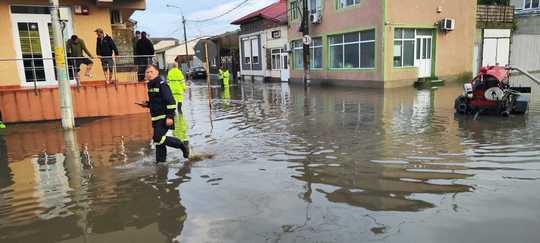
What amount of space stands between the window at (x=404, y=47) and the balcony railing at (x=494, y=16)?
6349mm

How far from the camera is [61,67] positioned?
32.7 ft

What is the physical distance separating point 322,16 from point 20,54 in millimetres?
17967

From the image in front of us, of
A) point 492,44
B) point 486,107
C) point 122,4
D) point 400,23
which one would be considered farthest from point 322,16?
point 486,107

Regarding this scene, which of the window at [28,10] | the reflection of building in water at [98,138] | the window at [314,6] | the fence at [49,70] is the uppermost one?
the window at [314,6]

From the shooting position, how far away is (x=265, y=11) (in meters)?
37.1

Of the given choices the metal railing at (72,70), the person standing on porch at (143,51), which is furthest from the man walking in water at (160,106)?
the person standing on porch at (143,51)

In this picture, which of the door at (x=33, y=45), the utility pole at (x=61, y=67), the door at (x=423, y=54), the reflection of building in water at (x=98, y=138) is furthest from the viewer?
the door at (x=423, y=54)

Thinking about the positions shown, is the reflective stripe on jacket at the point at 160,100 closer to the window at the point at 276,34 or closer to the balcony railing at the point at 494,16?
the balcony railing at the point at 494,16

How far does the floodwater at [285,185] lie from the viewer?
4.18m

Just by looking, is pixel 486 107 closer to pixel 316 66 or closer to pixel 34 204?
pixel 34 204

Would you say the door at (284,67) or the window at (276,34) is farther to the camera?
the window at (276,34)

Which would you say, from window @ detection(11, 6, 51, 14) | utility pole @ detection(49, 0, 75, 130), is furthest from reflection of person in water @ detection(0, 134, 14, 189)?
window @ detection(11, 6, 51, 14)

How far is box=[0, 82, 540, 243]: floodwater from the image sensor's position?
4.18m

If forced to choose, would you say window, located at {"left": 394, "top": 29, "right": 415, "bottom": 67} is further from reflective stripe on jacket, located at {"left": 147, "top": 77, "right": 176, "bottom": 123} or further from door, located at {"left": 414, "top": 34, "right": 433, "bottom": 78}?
reflective stripe on jacket, located at {"left": 147, "top": 77, "right": 176, "bottom": 123}
